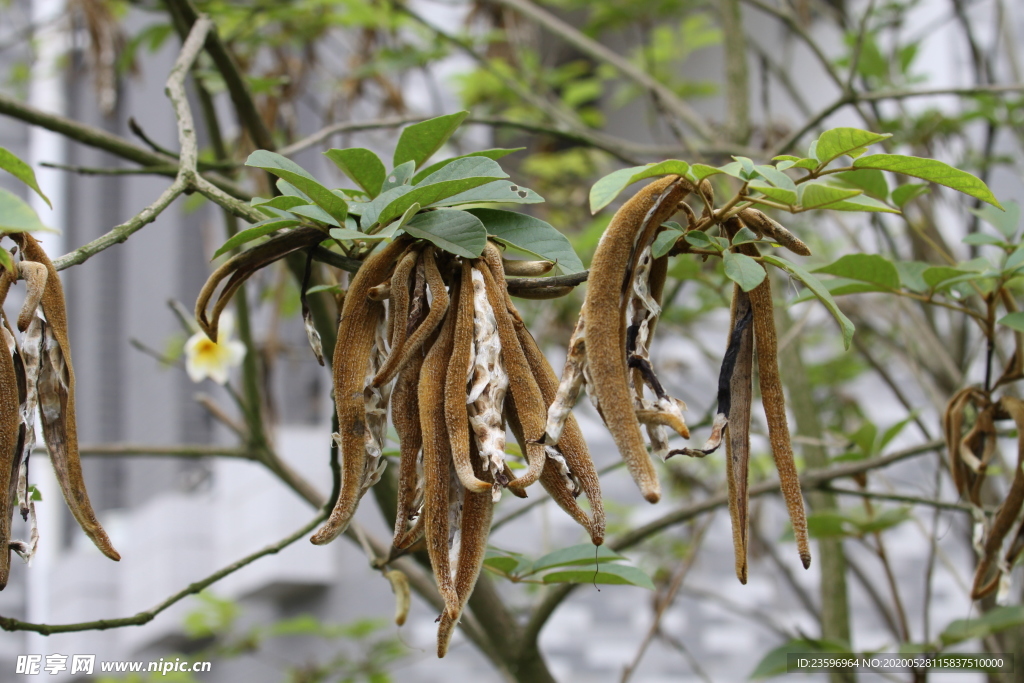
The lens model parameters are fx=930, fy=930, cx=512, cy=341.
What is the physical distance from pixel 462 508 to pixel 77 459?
0.24 m

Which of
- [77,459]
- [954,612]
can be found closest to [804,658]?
[77,459]

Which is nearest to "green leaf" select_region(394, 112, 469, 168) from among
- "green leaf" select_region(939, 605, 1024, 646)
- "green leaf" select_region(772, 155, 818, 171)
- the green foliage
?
"green leaf" select_region(772, 155, 818, 171)

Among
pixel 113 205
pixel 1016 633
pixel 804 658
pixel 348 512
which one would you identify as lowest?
pixel 1016 633

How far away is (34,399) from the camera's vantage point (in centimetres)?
55

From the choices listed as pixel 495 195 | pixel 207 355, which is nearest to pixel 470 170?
pixel 495 195

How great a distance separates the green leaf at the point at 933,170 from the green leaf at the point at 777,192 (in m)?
0.06

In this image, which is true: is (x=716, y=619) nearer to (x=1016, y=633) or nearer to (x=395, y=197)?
(x=1016, y=633)

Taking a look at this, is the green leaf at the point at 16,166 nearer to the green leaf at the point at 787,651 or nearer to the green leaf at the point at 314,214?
the green leaf at the point at 314,214

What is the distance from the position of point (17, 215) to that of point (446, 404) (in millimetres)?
234

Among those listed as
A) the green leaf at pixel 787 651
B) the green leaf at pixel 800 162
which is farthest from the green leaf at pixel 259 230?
the green leaf at pixel 787 651

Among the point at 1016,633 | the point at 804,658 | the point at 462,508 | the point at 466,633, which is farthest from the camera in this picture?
the point at 1016,633

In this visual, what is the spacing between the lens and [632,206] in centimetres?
54

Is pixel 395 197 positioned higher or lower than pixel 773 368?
higher

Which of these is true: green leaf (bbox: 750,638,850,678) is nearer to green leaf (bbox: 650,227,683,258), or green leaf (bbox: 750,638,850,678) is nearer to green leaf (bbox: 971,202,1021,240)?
green leaf (bbox: 971,202,1021,240)
